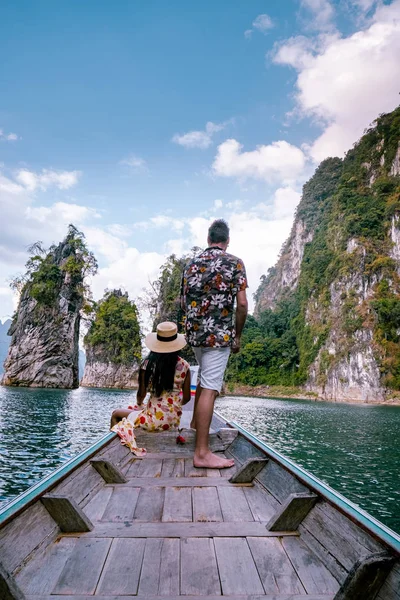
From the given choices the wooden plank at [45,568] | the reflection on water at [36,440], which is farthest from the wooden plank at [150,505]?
the reflection on water at [36,440]

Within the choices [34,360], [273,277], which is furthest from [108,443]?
[273,277]

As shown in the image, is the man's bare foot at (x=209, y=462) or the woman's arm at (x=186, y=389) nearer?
the man's bare foot at (x=209, y=462)

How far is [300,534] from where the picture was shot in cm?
168

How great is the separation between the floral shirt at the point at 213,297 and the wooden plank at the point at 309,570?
1.41 metres

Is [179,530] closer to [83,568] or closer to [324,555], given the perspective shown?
[83,568]

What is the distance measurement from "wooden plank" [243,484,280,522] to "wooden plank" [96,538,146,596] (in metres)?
0.66

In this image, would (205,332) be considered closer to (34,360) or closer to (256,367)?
(34,360)

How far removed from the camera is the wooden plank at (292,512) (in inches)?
66.4

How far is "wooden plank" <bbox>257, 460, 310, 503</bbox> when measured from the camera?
1995 mm

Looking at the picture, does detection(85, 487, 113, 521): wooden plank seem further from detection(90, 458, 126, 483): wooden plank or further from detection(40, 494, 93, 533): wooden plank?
detection(40, 494, 93, 533): wooden plank

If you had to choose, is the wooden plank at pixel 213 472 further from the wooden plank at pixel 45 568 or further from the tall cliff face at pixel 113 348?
the tall cliff face at pixel 113 348

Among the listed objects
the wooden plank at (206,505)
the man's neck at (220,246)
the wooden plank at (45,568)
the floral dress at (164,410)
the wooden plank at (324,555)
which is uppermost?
the man's neck at (220,246)

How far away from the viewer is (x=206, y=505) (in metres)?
2.06

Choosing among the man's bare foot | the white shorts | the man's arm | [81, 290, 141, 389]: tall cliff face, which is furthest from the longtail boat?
[81, 290, 141, 389]: tall cliff face
